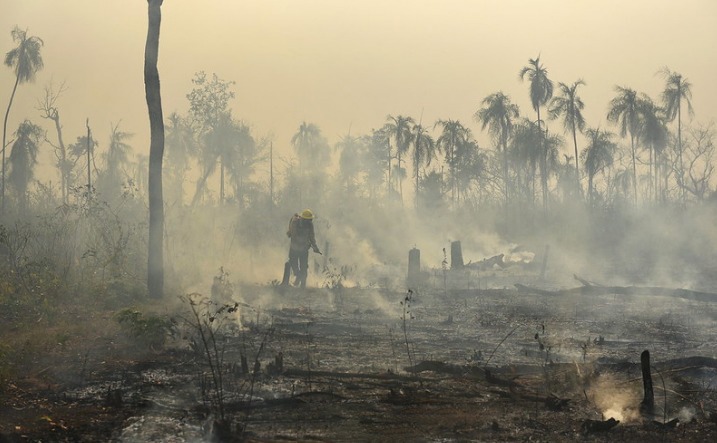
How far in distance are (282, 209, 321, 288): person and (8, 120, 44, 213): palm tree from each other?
43.5 m

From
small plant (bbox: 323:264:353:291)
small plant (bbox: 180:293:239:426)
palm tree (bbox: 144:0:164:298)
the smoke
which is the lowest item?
the smoke

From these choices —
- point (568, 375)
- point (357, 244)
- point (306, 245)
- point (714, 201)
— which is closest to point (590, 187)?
point (714, 201)

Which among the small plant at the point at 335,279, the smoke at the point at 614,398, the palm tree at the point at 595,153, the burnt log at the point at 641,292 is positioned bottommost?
the smoke at the point at 614,398

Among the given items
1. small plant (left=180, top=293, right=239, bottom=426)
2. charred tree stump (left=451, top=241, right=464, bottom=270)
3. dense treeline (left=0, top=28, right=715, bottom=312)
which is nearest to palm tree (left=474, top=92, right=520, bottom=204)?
dense treeline (left=0, top=28, right=715, bottom=312)

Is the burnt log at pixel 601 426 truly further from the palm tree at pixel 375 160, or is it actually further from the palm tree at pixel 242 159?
the palm tree at pixel 375 160

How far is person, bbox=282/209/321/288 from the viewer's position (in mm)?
18422

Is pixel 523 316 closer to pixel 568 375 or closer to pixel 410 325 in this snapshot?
pixel 410 325

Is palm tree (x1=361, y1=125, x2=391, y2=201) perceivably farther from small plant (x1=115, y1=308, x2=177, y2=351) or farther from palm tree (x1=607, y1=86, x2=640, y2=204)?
small plant (x1=115, y1=308, x2=177, y2=351)

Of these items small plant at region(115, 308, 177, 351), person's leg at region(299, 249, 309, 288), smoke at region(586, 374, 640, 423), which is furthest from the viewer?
person's leg at region(299, 249, 309, 288)

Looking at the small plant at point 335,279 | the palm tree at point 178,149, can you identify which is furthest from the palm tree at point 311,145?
the small plant at point 335,279

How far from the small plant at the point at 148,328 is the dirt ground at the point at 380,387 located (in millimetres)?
169

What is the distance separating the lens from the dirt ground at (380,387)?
6547mm

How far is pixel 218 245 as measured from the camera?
25578 mm

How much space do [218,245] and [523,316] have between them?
1407 cm
